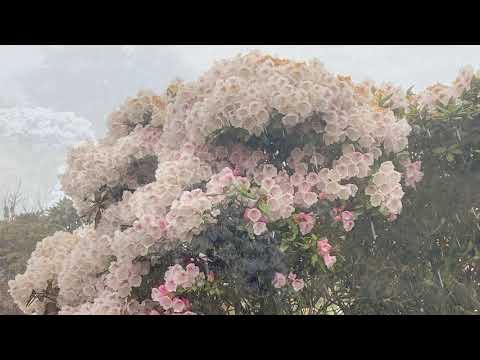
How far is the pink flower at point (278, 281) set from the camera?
11.9 feet

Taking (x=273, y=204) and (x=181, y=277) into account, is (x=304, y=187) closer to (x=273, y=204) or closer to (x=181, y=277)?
(x=273, y=204)

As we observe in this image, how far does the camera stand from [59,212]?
12.7 m

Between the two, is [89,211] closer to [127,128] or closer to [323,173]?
[127,128]

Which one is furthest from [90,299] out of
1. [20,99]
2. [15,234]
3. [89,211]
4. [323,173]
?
[20,99]

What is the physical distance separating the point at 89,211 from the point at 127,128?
0.96 m

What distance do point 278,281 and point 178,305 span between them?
0.71m

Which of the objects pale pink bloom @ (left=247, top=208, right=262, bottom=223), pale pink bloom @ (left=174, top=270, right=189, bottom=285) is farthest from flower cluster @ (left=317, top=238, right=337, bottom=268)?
pale pink bloom @ (left=174, top=270, right=189, bottom=285)

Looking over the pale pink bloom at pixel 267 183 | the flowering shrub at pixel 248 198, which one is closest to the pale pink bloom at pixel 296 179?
the flowering shrub at pixel 248 198

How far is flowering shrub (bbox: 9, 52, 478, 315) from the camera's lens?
3.74 m

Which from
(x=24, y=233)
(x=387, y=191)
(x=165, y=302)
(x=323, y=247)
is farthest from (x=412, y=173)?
(x=24, y=233)

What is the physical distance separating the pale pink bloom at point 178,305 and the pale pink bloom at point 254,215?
2.47 feet

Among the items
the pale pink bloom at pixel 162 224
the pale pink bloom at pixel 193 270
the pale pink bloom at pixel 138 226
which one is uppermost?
the pale pink bloom at pixel 162 224

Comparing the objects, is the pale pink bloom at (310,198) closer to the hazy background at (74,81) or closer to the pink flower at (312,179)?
the pink flower at (312,179)

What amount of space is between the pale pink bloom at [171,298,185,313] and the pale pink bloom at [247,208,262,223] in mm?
752
